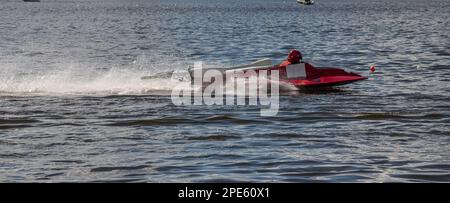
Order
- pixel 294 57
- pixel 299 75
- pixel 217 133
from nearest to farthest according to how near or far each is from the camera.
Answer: pixel 217 133, pixel 294 57, pixel 299 75

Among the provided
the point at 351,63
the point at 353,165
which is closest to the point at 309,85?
the point at 353,165

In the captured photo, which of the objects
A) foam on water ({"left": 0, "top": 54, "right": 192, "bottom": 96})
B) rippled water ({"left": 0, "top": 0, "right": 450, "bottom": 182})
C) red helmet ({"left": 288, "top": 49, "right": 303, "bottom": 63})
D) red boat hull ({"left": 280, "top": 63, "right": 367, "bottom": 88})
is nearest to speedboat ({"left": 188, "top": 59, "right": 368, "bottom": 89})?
red boat hull ({"left": 280, "top": 63, "right": 367, "bottom": 88})

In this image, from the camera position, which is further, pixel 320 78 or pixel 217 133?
pixel 320 78

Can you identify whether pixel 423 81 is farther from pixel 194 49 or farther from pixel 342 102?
pixel 194 49

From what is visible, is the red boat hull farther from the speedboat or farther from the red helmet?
the red helmet

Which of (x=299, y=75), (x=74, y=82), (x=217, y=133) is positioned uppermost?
(x=299, y=75)

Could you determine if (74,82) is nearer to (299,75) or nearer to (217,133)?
(299,75)

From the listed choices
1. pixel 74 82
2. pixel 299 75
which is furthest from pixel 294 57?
pixel 74 82

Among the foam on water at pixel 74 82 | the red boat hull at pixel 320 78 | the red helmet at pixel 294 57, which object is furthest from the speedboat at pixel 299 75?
the foam on water at pixel 74 82

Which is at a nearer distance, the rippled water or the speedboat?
the rippled water

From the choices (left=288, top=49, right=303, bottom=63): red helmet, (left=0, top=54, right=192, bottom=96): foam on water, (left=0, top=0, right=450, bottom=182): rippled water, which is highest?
(left=288, top=49, right=303, bottom=63): red helmet

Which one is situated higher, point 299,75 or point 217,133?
point 299,75

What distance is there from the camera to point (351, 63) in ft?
127

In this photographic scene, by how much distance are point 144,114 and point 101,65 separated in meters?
18.7
